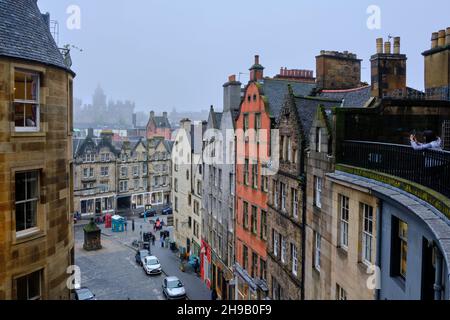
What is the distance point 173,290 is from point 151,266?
694 centimetres

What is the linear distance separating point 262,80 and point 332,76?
218 inches

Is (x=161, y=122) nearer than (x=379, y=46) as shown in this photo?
No

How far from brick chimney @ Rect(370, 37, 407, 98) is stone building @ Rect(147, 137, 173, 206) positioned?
5899cm

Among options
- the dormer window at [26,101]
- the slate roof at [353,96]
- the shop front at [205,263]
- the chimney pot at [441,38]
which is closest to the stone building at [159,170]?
the shop front at [205,263]

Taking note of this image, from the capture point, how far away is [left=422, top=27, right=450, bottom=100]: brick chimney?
50.6 ft

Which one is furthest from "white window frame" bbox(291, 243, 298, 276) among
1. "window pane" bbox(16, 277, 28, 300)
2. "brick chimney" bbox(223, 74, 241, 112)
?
"brick chimney" bbox(223, 74, 241, 112)

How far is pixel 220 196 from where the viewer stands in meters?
34.4

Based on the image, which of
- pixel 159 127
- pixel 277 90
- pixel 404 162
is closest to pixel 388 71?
pixel 404 162

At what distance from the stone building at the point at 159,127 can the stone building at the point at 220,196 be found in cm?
6198

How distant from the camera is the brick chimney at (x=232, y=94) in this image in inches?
1312

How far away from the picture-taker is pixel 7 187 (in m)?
11.4

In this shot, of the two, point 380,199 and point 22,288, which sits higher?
point 380,199

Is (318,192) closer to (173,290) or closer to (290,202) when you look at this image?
(290,202)

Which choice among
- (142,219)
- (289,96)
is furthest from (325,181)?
(142,219)
